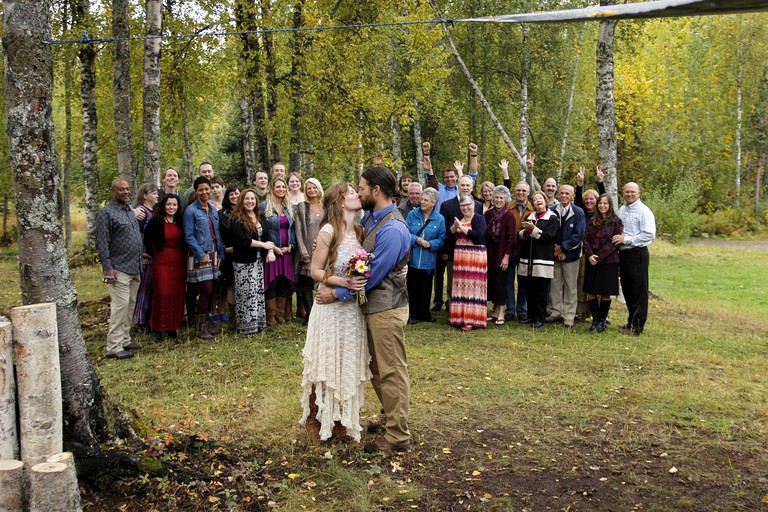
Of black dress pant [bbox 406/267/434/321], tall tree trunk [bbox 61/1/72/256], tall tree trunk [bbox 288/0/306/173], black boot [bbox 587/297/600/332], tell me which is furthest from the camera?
tall tree trunk [bbox 61/1/72/256]

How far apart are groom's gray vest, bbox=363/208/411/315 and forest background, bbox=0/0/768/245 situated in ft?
20.9

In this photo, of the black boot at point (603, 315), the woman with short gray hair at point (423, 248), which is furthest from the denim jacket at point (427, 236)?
the black boot at point (603, 315)

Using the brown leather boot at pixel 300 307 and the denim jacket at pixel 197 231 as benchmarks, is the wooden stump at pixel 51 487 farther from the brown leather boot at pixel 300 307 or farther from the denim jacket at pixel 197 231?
the brown leather boot at pixel 300 307

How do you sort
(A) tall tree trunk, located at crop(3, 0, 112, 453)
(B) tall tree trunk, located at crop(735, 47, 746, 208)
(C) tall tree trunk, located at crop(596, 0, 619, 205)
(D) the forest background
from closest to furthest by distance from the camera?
(A) tall tree trunk, located at crop(3, 0, 112, 453) → (C) tall tree trunk, located at crop(596, 0, 619, 205) → (D) the forest background → (B) tall tree trunk, located at crop(735, 47, 746, 208)

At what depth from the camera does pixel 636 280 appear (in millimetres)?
9234

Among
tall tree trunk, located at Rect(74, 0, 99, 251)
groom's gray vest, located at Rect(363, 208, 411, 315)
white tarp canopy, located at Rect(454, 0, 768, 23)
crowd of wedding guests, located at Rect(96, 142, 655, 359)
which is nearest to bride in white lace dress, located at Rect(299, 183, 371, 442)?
groom's gray vest, located at Rect(363, 208, 411, 315)

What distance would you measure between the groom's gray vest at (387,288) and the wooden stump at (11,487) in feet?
8.45

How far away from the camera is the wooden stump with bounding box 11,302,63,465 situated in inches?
145

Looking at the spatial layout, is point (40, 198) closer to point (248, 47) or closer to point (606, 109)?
point (248, 47)

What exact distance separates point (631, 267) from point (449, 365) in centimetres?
340

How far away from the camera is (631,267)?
927 cm

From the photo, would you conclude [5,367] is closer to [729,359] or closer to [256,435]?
[256,435]

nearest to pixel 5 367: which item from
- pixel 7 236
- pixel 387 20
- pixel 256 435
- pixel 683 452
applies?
pixel 256 435

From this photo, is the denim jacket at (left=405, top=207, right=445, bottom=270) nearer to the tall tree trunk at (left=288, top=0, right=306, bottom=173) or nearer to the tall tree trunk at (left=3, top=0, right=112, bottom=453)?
the tall tree trunk at (left=288, top=0, right=306, bottom=173)
